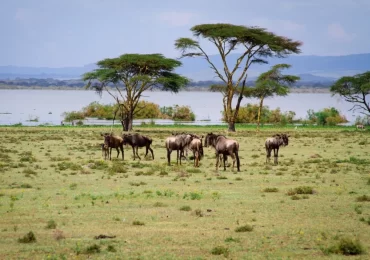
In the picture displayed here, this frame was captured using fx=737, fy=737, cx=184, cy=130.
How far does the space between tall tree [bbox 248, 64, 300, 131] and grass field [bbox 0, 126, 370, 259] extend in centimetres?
3729

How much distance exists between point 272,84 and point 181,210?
51.8 meters

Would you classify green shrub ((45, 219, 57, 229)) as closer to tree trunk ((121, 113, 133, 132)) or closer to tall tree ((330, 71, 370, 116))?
tree trunk ((121, 113, 133, 132))

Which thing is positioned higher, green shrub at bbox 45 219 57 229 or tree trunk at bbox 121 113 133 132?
tree trunk at bbox 121 113 133 132

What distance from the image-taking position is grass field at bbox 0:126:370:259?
13367 mm

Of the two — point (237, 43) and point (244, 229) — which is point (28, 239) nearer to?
point (244, 229)

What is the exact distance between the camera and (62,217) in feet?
54.9

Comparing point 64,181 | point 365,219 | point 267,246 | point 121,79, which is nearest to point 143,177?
point 64,181

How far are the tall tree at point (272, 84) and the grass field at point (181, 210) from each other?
3729 cm

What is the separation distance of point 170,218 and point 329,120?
70.5 metres

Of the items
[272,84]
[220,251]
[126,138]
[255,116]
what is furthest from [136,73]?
[220,251]

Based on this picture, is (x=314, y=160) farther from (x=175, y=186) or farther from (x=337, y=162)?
(x=175, y=186)

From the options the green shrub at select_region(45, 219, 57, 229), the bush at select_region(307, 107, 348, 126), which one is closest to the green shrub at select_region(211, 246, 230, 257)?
the green shrub at select_region(45, 219, 57, 229)

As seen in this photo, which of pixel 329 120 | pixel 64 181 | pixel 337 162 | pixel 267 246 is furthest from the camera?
pixel 329 120

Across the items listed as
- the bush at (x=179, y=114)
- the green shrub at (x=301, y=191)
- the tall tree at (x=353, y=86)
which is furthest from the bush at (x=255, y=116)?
the green shrub at (x=301, y=191)
